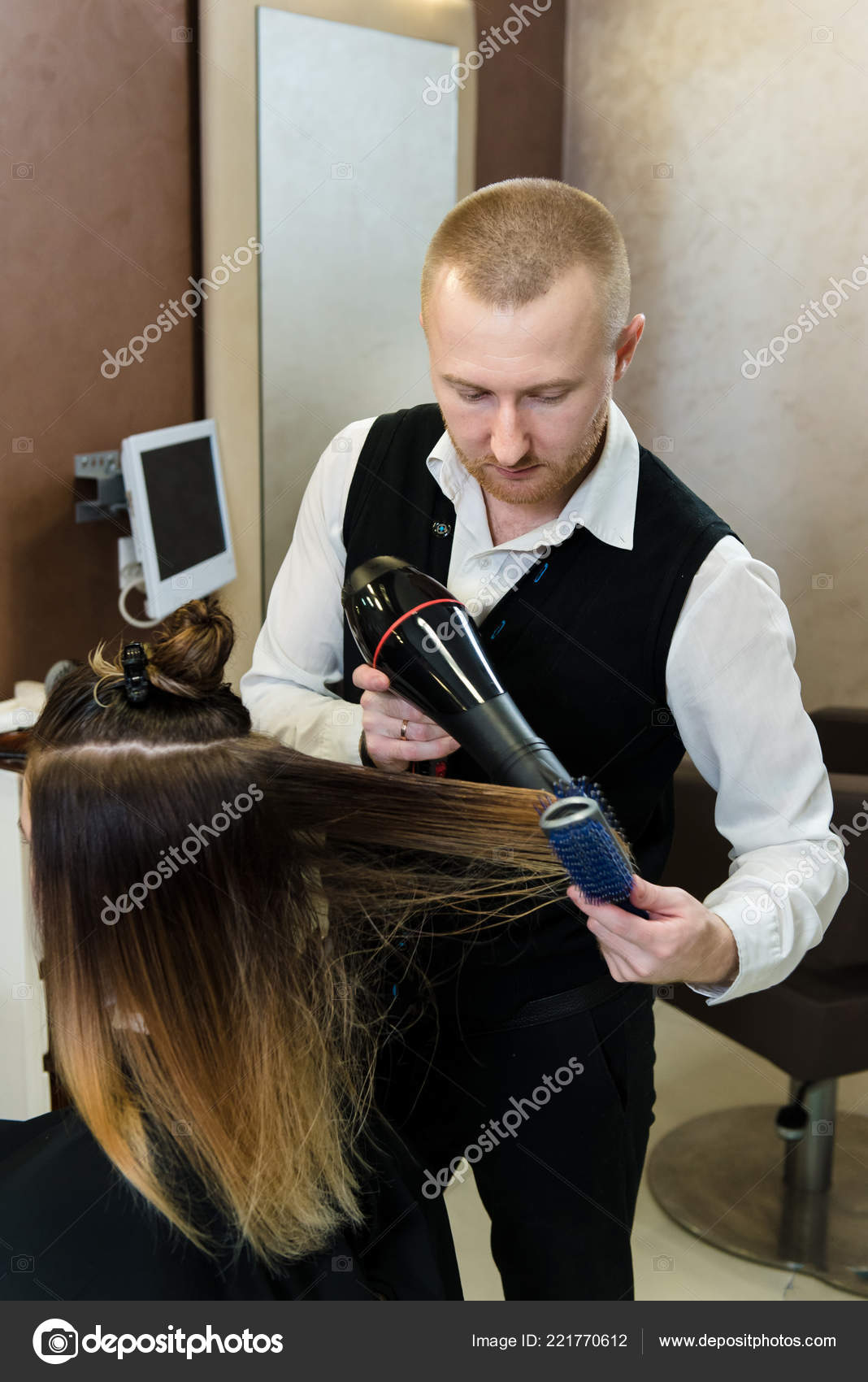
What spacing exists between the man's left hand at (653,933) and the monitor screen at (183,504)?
1623 millimetres

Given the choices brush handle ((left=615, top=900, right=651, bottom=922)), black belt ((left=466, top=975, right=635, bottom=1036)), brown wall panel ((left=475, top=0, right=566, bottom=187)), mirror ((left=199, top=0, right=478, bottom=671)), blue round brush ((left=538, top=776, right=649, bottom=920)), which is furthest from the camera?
brown wall panel ((left=475, top=0, right=566, bottom=187))

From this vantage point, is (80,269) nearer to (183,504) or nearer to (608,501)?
(183,504)

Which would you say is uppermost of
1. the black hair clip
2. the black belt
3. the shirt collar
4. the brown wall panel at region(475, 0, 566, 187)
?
the brown wall panel at region(475, 0, 566, 187)

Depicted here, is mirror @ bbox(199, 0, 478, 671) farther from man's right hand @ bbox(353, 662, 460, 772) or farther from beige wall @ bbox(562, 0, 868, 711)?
man's right hand @ bbox(353, 662, 460, 772)

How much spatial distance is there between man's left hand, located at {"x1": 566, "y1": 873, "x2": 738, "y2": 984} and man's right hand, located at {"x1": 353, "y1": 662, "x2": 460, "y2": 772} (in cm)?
24

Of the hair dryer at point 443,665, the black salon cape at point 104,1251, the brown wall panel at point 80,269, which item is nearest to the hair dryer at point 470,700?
the hair dryer at point 443,665

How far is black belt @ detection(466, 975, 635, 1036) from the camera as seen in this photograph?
141 cm

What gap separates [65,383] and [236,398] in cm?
45

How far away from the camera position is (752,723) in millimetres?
1309

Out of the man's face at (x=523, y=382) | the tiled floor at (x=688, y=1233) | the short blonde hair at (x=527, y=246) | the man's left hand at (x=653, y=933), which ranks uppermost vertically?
the short blonde hair at (x=527, y=246)

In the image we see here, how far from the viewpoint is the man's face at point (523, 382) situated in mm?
1203
